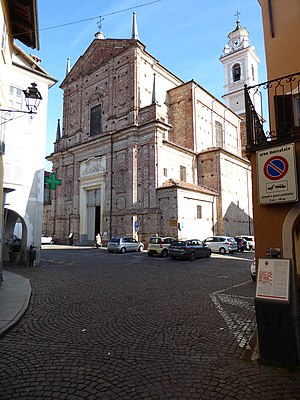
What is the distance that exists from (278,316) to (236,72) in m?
53.8

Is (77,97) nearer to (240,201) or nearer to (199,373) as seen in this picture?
(240,201)

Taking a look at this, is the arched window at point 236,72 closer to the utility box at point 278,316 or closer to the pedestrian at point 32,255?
the pedestrian at point 32,255

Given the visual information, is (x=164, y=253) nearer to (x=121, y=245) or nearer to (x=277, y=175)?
(x=121, y=245)

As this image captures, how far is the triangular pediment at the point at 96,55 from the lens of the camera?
113 feet

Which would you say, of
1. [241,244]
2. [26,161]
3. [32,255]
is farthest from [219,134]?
[32,255]

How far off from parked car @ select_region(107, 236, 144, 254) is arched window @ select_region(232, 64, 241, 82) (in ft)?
123

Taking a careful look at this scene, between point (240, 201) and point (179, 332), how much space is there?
33742 mm

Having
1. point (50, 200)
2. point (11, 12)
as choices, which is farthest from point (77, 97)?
point (11, 12)

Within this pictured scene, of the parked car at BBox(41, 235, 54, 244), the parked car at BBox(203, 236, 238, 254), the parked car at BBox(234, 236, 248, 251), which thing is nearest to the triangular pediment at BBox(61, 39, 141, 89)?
the parked car at BBox(41, 235, 54, 244)

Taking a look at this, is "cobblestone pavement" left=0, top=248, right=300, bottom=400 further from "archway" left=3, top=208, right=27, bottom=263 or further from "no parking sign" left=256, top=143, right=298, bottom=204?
"archway" left=3, top=208, right=27, bottom=263

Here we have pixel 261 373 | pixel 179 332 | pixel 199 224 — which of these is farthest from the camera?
pixel 199 224

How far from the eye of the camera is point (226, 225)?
1308 inches

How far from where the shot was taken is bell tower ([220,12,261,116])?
48.7 m

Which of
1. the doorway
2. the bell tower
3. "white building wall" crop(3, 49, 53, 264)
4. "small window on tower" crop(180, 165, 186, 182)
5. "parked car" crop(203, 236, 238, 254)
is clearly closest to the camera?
"white building wall" crop(3, 49, 53, 264)
